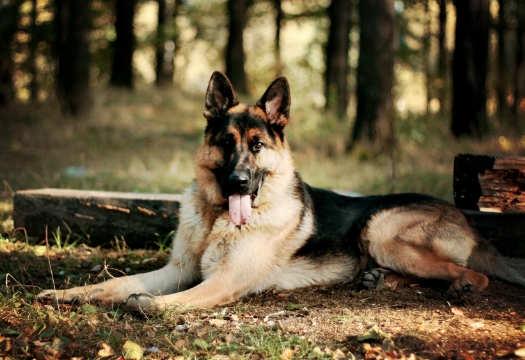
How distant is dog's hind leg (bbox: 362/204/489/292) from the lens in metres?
4.16

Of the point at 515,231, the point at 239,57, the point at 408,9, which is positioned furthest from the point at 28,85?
the point at 515,231

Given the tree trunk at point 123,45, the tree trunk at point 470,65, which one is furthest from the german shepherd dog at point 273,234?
the tree trunk at point 123,45

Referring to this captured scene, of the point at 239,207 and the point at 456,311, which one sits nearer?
the point at 456,311

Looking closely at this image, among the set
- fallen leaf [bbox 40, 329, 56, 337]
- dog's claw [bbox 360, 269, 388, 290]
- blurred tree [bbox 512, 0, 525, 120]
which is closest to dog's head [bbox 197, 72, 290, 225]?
dog's claw [bbox 360, 269, 388, 290]

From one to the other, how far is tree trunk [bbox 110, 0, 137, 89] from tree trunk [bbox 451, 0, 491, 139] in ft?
39.4

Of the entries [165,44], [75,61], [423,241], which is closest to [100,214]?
[423,241]

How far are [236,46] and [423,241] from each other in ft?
50.4

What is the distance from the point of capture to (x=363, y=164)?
376 inches

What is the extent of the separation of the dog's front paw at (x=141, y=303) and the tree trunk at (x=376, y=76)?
7.21 metres

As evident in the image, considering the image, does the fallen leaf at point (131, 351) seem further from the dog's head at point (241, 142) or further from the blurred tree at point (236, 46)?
the blurred tree at point (236, 46)

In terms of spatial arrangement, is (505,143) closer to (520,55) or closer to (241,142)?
(520,55)

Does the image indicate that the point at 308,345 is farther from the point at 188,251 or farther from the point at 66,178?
the point at 66,178

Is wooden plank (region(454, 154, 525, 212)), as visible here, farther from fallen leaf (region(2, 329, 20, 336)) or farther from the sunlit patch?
the sunlit patch

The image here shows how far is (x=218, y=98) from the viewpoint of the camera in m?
4.31
